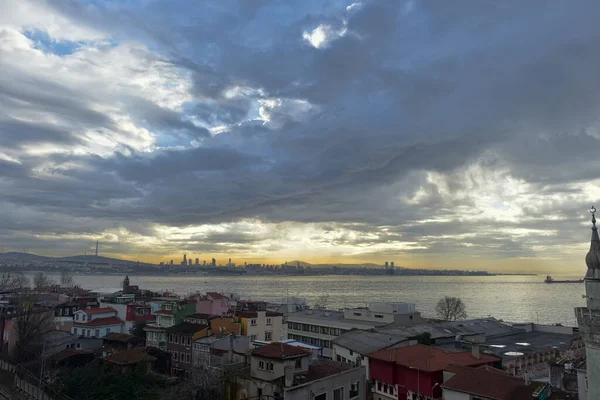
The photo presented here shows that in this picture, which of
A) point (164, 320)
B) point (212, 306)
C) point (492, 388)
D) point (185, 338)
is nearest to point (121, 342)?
point (164, 320)

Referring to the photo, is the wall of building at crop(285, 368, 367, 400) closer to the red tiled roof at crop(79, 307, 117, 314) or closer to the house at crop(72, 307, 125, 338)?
the house at crop(72, 307, 125, 338)

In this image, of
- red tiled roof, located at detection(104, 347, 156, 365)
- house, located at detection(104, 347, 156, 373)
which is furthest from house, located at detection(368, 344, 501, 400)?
red tiled roof, located at detection(104, 347, 156, 365)

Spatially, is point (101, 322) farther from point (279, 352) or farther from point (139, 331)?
point (279, 352)

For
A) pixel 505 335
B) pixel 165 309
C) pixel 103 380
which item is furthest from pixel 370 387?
pixel 165 309

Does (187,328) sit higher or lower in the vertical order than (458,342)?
higher

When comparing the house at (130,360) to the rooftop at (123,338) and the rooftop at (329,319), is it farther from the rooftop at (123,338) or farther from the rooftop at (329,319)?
the rooftop at (329,319)

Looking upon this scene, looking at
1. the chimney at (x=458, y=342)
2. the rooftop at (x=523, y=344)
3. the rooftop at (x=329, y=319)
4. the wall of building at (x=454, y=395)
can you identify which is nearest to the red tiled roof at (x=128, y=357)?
the wall of building at (x=454, y=395)
